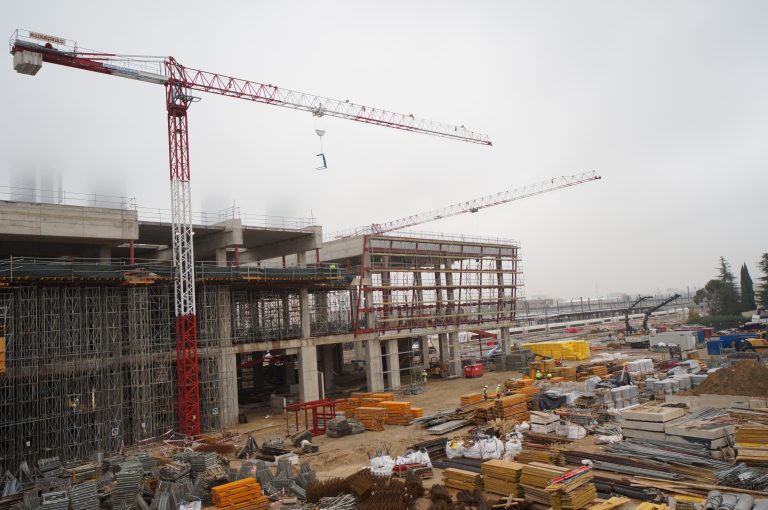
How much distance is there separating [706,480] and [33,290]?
27.7 m

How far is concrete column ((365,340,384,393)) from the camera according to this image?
4112cm

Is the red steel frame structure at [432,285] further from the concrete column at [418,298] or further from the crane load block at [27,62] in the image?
the crane load block at [27,62]

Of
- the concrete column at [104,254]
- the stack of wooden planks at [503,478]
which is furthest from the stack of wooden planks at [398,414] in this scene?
the concrete column at [104,254]

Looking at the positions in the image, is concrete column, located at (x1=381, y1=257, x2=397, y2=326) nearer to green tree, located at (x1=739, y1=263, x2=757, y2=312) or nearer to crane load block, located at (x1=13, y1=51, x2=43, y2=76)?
crane load block, located at (x1=13, y1=51, x2=43, y2=76)

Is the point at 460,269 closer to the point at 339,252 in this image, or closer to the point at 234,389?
the point at 339,252

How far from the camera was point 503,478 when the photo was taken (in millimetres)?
14969

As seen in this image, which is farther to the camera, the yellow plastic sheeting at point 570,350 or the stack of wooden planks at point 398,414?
the yellow plastic sheeting at point 570,350

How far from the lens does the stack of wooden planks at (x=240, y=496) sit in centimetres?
1591

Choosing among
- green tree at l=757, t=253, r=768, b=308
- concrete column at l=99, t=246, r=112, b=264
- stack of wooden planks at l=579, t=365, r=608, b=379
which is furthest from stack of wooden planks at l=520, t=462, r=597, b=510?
green tree at l=757, t=253, r=768, b=308

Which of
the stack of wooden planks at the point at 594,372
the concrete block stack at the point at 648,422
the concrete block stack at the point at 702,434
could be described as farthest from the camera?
the stack of wooden planks at the point at 594,372

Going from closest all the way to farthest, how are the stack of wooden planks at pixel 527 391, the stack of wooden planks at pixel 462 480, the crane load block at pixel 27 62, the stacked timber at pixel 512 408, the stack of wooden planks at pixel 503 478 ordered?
the stack of wooden planks at pixel 503 478
the stack of wooden planks at pixel 462 480
the stacked timber at pixel 512 408
the crane load block at pixel 27 62
the stack of wooden planks at pixel 527 391

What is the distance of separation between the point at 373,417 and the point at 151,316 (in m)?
15.9

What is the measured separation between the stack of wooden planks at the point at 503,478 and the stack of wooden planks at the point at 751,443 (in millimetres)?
6803

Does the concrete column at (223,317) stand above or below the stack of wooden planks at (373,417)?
above
